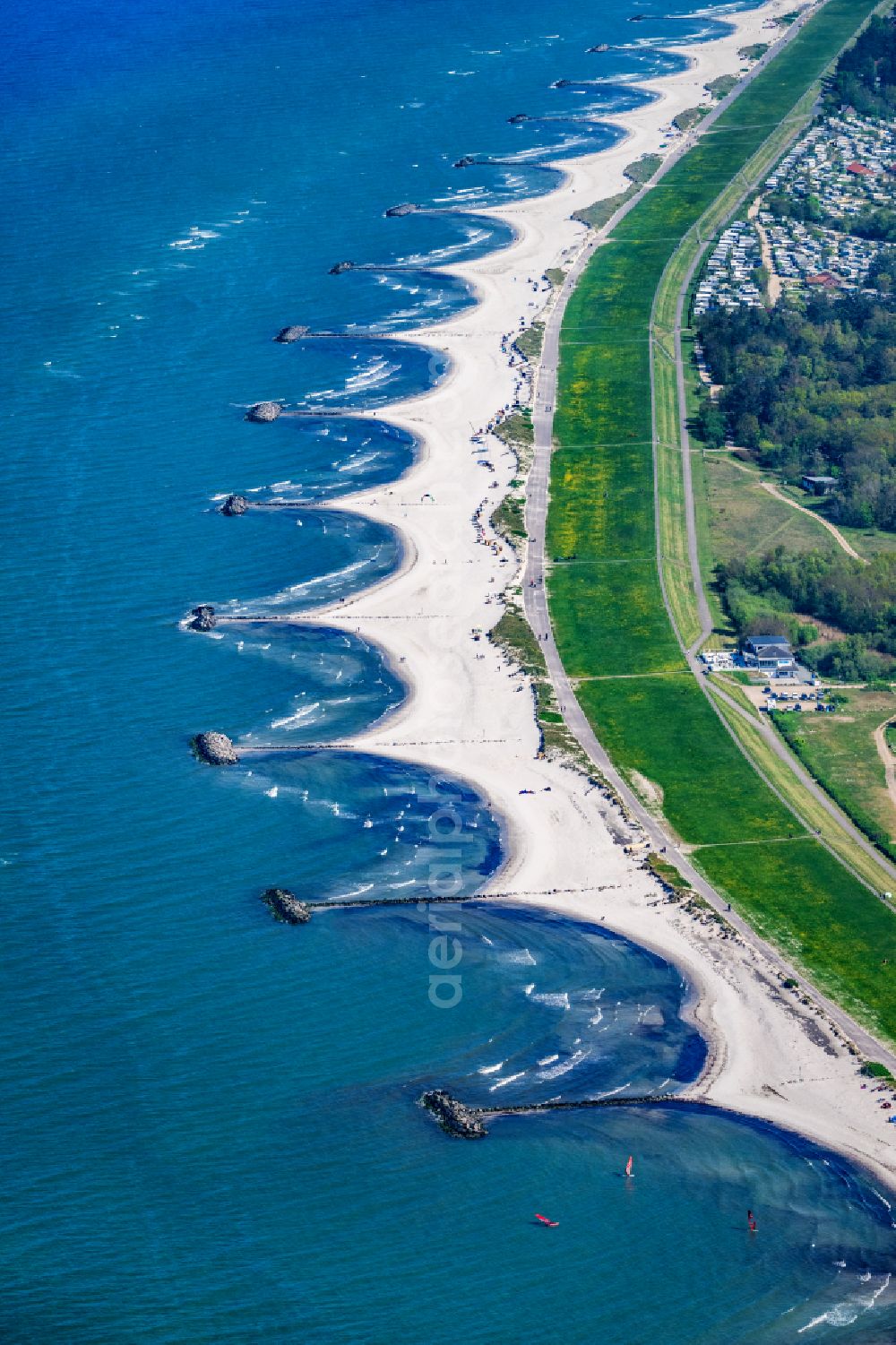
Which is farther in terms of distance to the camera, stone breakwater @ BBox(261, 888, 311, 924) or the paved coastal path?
the paved coastal path

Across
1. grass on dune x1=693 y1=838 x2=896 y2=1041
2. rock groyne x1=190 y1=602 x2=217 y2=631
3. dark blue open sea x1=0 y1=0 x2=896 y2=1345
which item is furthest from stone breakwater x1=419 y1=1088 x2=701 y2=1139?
rock groyne x1=190 y1=602 x2=217 y2=631

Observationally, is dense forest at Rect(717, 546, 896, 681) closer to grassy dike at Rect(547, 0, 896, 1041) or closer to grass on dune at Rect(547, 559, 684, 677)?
grassy dike at Rect(547, 0, 896, 1041)

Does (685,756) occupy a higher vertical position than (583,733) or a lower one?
lower

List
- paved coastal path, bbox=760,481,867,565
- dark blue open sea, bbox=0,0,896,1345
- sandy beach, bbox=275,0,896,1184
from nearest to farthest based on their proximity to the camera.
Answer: dark blue open sea, bbox=0,0,896,1345 < sandy beach, bbox=275,0,896,1184 < paved coastal path, bbox=760,481,867,565

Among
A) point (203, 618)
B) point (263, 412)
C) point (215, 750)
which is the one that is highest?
point (263, 412)

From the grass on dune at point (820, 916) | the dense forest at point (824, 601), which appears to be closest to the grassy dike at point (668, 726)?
the grass on dune at point (820, 916)

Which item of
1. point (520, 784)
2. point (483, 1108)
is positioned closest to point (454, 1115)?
point (483, 1108)

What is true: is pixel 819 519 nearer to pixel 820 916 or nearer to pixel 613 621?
pixel 613 621

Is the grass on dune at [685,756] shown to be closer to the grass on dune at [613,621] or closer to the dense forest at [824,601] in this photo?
the grass on dune at [613,621]

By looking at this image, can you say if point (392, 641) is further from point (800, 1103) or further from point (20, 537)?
point (800, 1103)
